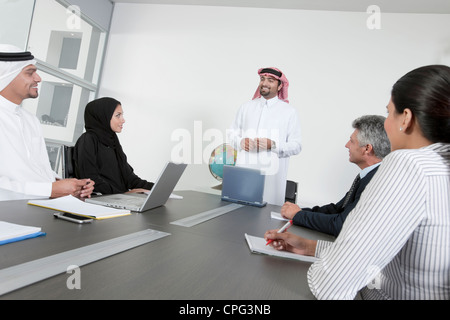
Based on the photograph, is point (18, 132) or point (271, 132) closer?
point (18, 132)

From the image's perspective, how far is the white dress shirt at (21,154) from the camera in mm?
1761

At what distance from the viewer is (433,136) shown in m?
0.85

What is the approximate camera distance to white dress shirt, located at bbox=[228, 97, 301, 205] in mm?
3406

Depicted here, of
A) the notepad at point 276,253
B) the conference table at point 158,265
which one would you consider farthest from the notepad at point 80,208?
the notepad at point 276,253

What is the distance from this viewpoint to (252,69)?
4992 millimetres

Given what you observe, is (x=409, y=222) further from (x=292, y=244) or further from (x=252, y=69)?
(x=252, y=69)

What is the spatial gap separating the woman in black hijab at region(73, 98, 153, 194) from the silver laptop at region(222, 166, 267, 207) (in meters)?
0.71

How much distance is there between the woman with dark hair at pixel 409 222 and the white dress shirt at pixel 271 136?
2.45 meters

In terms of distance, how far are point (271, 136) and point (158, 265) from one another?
2842 mm

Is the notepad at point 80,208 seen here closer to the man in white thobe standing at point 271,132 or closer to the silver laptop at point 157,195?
the silver laptop at point 157,195

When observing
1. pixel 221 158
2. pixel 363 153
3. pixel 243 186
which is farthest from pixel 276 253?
pixel 221 158

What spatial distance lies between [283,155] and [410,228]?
262 centimetres

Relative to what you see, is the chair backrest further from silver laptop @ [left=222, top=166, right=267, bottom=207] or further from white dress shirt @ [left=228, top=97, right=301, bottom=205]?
white dress shirt @ [left=228, top=97, right=301, bottom=205]

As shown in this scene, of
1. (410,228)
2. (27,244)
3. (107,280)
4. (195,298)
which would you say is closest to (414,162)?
(410,228)
